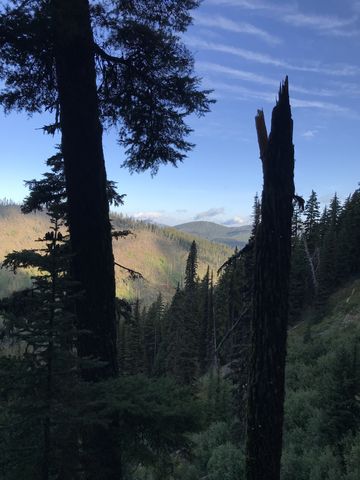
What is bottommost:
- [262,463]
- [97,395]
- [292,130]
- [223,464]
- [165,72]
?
[223,464]

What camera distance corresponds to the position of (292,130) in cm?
516

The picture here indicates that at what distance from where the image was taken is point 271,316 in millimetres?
5273

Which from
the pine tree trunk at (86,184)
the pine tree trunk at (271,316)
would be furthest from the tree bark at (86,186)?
the pine tree trunk at (271,316)

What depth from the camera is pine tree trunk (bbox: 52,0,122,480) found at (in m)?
4.80

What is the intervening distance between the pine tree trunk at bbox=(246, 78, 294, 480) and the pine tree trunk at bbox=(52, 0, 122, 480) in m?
1.93

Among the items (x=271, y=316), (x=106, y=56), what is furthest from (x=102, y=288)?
(x=106, y=56)

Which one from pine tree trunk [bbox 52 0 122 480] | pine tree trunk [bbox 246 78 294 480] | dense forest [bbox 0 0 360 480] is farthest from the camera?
pine tree trunk [bbox 246 78 294 480]

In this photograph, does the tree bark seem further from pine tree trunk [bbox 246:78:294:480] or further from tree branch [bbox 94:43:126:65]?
pine tree trunk [bbox 246:78:294:480]

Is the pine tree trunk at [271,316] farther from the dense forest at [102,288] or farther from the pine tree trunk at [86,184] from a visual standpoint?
the pine tree trunk at [86,184]

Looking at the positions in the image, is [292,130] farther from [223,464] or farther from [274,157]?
[223,464]

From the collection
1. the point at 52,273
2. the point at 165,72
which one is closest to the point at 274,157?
the point at 165,72

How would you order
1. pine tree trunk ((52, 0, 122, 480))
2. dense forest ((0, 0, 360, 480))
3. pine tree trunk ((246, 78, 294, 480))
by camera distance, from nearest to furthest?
dense forest ((0, 0, 360, 480)) < pine tree trunk ((52, 0, 122, 480)) < pine tree trunk ((246, 78, 294, 480))

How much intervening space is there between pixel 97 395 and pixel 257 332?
2.44m

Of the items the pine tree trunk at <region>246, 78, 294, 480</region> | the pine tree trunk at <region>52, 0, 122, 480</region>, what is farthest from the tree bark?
the pine tree trunk at <region>246, 78, 294, 480</region>
